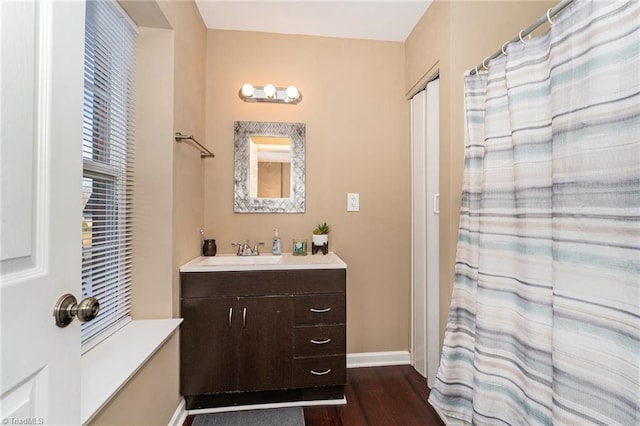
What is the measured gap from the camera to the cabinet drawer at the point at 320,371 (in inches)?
68.9

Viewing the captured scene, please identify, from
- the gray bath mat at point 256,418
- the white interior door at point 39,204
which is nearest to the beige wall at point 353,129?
the gray bath mat at point 256,418

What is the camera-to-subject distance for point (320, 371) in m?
1.77

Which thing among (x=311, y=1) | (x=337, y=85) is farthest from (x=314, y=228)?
(x=311, y=1)

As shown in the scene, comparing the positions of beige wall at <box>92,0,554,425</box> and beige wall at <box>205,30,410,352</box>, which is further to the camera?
beige wall at <box>205,30,410,352</box>

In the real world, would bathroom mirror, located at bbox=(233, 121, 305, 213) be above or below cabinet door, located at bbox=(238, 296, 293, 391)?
above

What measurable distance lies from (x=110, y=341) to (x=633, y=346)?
194 centimetres

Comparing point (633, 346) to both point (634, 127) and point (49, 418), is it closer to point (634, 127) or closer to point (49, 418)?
point (634, 127)

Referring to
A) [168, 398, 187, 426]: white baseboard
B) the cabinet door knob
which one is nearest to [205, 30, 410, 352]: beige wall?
the cabinet door knob

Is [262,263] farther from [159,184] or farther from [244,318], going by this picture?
[159,184]

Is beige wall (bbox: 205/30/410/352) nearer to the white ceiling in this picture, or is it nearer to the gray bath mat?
the white ceiling

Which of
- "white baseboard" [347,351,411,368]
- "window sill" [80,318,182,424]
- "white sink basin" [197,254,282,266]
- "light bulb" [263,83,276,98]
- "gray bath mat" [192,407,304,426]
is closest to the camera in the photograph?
"window sill" [80,318,182,424]

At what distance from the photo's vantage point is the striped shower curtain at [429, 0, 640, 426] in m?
0.85

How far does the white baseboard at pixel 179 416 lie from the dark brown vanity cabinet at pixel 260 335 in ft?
0.13

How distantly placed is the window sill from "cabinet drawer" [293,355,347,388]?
2.55ft
